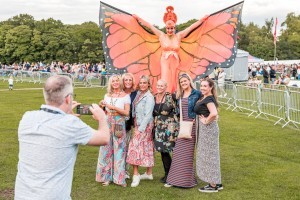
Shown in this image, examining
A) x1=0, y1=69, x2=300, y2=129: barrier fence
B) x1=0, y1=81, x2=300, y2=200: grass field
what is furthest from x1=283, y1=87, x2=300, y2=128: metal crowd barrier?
x1=0, y1=81, x2=300, y2=200: grass field

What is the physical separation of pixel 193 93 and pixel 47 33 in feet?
180

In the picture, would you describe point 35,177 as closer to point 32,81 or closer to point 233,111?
point 233,111

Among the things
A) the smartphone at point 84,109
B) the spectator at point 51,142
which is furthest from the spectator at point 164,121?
the spectator at point 51,142

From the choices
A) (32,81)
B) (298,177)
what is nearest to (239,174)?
(298,177)

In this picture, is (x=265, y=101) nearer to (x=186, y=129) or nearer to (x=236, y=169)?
(x=236, y=169)

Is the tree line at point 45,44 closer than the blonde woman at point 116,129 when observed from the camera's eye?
No

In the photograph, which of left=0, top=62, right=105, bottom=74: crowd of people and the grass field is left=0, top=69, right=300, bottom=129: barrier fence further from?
left=0, top=62, right=105, bottom=74: crowd of people

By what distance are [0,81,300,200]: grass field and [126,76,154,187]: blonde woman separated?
38 cm

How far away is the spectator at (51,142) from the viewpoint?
274 centimetres

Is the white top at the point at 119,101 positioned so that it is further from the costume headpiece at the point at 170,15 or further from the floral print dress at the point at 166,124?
the costume headpiece at the point at 170,15

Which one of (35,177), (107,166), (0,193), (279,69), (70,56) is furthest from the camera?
(70,56)

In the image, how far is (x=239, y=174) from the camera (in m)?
6.87

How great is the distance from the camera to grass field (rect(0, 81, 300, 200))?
19.4ft

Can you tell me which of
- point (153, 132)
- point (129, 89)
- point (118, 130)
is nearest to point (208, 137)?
point (153, 132)
